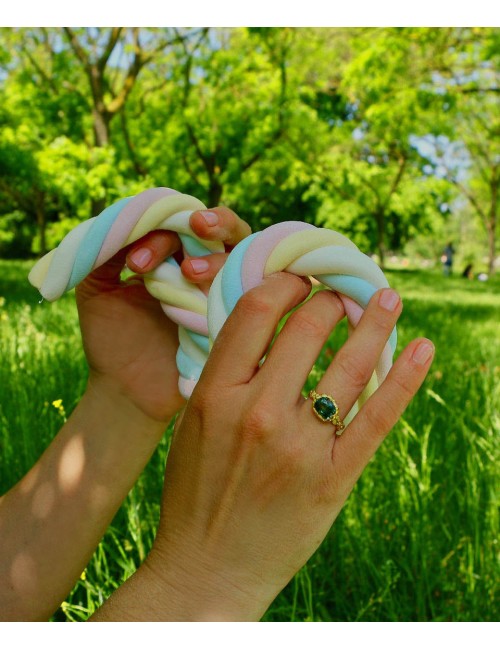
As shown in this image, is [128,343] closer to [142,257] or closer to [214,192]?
[142,257]

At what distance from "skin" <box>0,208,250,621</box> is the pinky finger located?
Answer: 554mm

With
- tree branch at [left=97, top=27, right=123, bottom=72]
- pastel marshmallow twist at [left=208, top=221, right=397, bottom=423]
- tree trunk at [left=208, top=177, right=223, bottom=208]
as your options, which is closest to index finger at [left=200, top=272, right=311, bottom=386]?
pastel marshmallow twist at [left=208, top=221, right=397, bottom=423]

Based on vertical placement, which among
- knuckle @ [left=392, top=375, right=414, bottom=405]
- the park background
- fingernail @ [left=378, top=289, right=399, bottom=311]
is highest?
fingernail @ [left=378, top=289, right=399, bottom=311]

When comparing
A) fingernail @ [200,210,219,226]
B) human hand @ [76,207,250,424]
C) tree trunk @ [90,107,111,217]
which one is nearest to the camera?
fingernail @ [200,210,219,226]

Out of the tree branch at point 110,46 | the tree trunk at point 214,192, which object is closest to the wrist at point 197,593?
the tree branch at point 110,46

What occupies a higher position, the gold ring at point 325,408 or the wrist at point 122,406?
the gold ring at point 325,408

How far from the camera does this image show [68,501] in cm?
144

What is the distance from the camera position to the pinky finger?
865mm

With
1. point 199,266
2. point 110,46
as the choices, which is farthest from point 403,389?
point 110,46

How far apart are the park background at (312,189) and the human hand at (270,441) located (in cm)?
83

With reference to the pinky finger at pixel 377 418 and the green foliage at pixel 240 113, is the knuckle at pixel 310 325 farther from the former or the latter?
the green foliage at pixel 240 113

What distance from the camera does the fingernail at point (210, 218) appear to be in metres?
1.25

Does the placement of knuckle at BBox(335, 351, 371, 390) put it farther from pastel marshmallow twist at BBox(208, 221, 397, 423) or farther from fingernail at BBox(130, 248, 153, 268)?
fingernail at BBox(130, 248, 153, 268)
